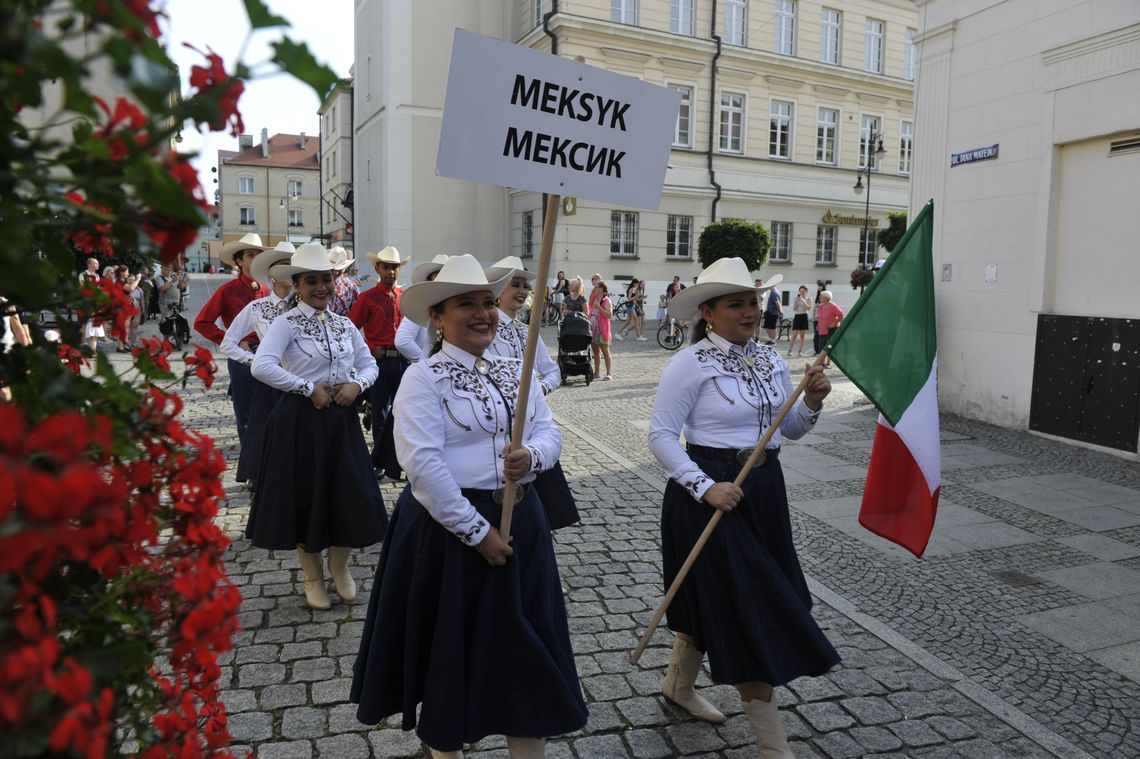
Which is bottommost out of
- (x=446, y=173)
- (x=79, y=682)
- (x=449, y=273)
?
(x=79, y=682)

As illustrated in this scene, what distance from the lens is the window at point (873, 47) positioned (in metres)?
34.1

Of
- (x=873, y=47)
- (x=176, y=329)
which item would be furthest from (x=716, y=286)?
(x=873, y=47)

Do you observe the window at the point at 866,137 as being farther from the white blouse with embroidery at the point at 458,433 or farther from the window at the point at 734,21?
the white blouse with embroidery at the point at 458,433

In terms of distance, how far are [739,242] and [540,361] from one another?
69.8 feet

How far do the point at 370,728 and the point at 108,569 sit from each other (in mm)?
2692

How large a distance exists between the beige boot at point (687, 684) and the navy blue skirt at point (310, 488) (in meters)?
1.88

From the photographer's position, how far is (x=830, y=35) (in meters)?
33.6

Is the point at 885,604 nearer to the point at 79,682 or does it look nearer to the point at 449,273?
the point at 449,273

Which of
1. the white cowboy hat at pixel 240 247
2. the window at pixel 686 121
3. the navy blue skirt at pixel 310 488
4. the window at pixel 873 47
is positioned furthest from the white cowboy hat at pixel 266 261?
the window at pixel 873 47

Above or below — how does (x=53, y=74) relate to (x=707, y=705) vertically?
above

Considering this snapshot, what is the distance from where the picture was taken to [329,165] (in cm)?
5159

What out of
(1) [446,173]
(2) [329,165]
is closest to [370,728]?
(1) [446,173]

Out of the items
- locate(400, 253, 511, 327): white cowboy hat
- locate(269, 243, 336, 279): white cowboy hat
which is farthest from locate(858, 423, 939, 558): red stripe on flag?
locate(269, 243, 336, 279): white cowboy hat

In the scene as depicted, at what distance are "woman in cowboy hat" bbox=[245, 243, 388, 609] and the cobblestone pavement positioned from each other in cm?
37
